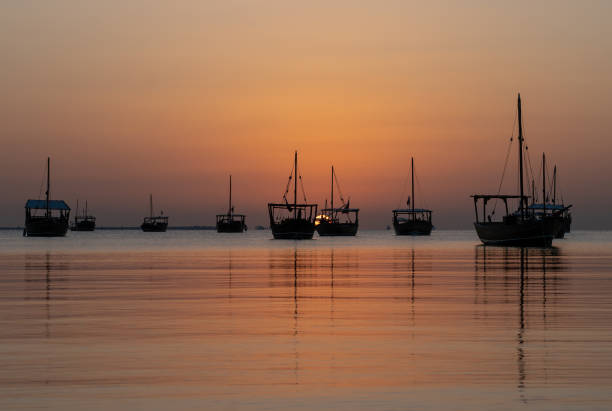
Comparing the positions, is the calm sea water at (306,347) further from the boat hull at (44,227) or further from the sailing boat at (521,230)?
the boat hull at (44,227)

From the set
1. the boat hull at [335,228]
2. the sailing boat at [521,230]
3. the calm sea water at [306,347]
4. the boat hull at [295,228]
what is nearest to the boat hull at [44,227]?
the boat hull at [295,228]

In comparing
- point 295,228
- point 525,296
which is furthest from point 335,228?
point 525,296

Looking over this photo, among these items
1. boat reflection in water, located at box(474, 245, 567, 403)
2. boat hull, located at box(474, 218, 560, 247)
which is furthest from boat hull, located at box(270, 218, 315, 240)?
boat reflection in water, located at box(474, 245, 567, 403)

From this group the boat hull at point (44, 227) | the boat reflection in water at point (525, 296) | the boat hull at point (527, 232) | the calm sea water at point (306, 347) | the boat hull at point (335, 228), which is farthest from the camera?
the boat hull at point (335, 228)

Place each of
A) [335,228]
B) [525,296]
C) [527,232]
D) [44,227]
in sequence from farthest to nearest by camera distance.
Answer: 1. [335,228]
2. [44,227]
3. [527,232]
4. [525,296]

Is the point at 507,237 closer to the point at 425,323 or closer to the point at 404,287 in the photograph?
the point at 404,287

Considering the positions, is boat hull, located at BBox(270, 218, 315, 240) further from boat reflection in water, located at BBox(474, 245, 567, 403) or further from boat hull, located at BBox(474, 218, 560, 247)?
boat reflection in water, located at BBox(474, 245, 567, 403)

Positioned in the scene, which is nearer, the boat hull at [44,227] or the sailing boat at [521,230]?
the sailing boat at [521,230]

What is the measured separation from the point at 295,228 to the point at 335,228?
50597 mm

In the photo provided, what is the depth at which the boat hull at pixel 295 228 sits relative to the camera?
14475 cm

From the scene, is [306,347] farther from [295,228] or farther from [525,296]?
[295,228]

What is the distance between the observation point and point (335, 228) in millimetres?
194875

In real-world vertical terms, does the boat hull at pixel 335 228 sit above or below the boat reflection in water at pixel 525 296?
above

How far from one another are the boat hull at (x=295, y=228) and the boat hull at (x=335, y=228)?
145ft
